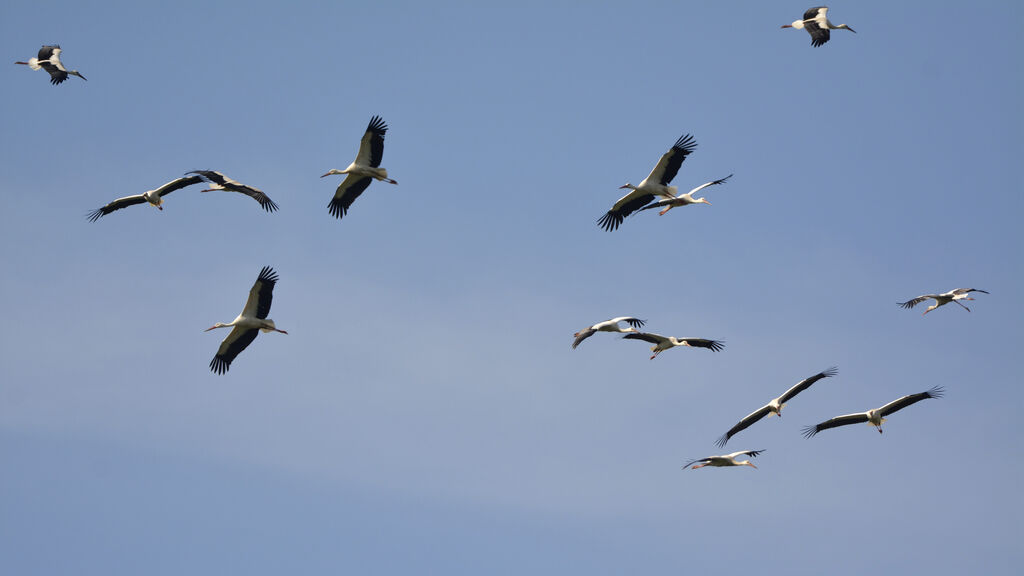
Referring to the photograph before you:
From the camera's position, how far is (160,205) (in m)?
28.8

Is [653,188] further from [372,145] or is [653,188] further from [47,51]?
[47,51]

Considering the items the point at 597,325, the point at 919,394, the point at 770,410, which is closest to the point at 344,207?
the point at 597,325

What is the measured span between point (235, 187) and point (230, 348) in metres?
3.47

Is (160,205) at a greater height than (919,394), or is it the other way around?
(160,205)

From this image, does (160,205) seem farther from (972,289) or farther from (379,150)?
(972,289)

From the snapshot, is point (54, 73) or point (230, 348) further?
point (54, 73)

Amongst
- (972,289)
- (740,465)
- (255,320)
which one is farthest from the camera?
(972,289)

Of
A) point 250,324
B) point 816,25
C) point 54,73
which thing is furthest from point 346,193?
point 816,25

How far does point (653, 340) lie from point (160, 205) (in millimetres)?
11645

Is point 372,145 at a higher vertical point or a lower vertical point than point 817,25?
lower

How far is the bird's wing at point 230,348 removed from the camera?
26.9m

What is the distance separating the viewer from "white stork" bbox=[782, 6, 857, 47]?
28594 millimetres

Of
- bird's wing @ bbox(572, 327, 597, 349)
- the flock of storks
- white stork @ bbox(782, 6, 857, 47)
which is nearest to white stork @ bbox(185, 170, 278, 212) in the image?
the flock of storks

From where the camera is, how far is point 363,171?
27.8 m
